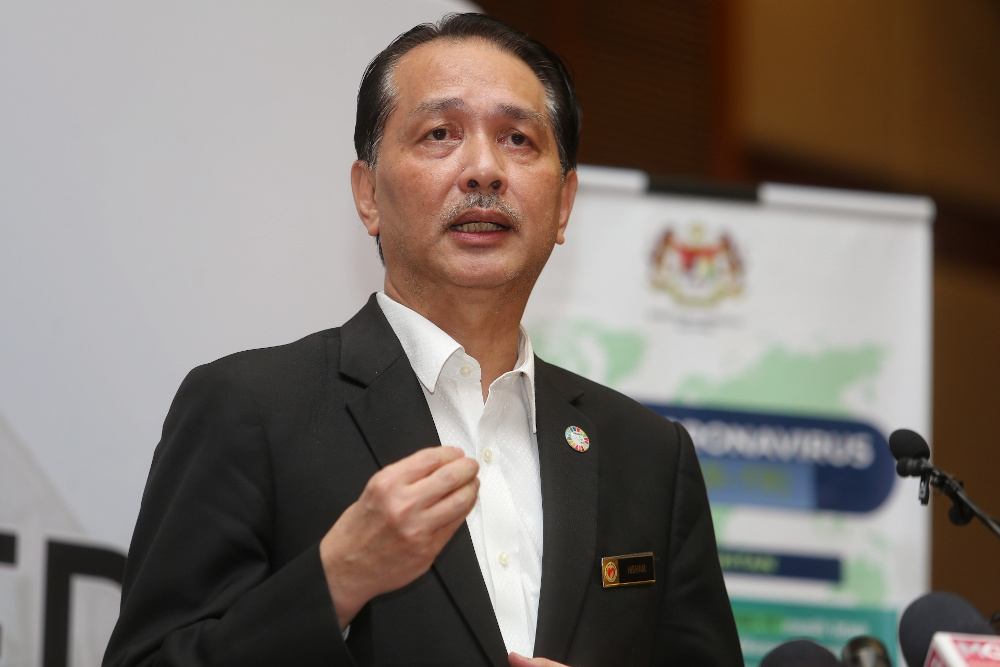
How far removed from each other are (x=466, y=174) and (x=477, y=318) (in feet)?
0.80

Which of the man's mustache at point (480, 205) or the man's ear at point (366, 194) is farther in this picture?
the man's ear at point (366, 194)

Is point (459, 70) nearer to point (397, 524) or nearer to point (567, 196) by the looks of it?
point (567, 196)

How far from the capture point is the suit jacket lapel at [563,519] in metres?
1.48

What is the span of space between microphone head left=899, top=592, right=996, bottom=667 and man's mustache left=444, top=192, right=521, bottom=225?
0.87 m

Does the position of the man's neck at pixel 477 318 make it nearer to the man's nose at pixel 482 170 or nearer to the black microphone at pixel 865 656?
the man's nose at pixel 482 170

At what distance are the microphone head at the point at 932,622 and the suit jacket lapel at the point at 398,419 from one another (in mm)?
528

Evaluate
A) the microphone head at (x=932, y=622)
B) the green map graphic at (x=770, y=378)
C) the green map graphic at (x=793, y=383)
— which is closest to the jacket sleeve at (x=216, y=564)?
the microphone head at (x=932, y=622)

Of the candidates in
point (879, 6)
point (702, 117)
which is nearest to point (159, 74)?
point (702, 117)

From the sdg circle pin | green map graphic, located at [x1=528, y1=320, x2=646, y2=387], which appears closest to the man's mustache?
the sdg circle pin

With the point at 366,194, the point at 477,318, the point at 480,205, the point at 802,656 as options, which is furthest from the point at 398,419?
the point at 802,656

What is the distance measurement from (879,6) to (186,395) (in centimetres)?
471

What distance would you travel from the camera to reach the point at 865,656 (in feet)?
3.69

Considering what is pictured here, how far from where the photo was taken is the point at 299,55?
2.76 metres

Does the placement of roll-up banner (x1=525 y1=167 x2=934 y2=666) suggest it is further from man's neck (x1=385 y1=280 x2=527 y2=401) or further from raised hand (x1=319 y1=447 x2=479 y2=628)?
raised hand (x1=319 y1=447 x2=479 y2=628)
